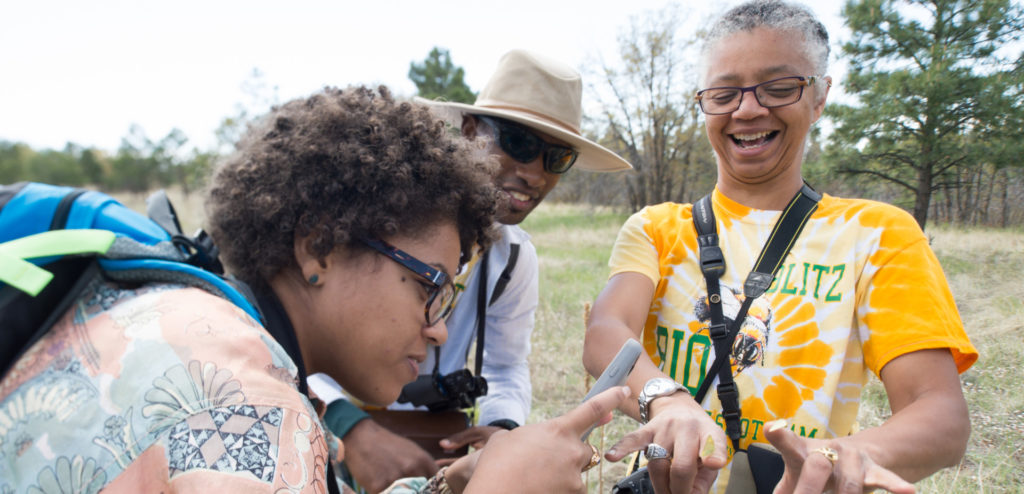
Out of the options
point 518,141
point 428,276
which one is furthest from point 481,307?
point 428,276

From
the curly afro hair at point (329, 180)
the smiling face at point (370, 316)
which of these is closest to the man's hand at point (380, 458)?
the smiling face at point (370, 316)

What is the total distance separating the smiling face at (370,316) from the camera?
1.52 meters

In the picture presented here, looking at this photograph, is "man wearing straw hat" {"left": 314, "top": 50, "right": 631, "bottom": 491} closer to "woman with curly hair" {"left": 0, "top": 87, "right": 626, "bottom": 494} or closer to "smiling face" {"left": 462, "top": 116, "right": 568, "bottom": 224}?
"smiling face" {"left": 462, "top": 116, "right": 568, "bottom": 224}

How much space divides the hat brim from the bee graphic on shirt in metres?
1.31

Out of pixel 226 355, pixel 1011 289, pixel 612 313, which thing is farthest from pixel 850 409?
pixel 226 355

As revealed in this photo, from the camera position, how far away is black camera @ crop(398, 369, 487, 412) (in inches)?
104

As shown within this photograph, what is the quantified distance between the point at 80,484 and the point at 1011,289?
264 cm

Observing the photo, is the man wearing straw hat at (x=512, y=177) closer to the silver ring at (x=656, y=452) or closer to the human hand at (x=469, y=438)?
the human hand at (x=469, y=438)

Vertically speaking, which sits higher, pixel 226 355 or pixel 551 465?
pixel 226 355

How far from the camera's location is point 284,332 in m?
1.51

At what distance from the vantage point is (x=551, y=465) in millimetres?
1300

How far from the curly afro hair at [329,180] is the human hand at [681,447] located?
0.78m

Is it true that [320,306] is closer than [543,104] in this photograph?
Yes

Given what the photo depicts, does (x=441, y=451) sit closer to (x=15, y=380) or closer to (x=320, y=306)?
(x=320, y=306)
